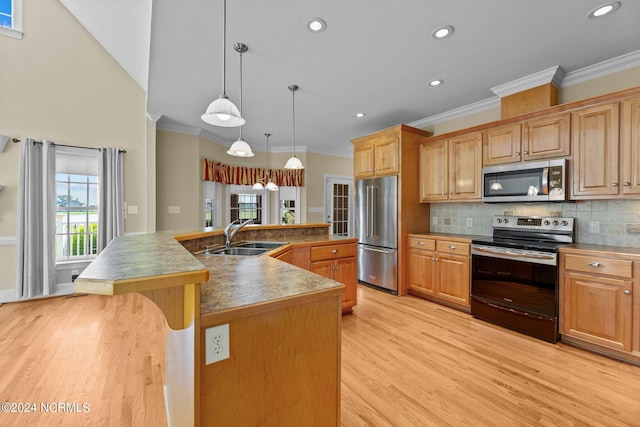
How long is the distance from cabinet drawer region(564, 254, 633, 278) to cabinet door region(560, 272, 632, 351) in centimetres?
5

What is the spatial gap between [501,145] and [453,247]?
4.23 feet

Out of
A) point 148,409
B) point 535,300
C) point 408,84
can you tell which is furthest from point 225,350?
point 408,84

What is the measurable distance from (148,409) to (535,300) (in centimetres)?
326

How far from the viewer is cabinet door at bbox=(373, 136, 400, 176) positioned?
12.7 feet

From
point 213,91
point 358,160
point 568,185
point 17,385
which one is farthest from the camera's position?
point 358,160

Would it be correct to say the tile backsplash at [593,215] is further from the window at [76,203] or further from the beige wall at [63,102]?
the window at [76,203]

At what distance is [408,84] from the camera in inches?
121

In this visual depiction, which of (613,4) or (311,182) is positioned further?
(311,182)

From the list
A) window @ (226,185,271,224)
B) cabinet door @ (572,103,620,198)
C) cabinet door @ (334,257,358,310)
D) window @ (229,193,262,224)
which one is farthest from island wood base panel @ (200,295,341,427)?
window @ (229,193,262,224)

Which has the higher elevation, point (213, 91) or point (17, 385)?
point (213, 91)

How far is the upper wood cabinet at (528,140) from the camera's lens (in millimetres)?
2676

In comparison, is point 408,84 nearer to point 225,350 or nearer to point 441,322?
point 441,322

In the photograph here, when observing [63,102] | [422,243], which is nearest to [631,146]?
[422,243]

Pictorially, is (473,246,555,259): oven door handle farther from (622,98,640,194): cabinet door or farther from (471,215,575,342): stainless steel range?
(622,98,640,194): cabinet door
